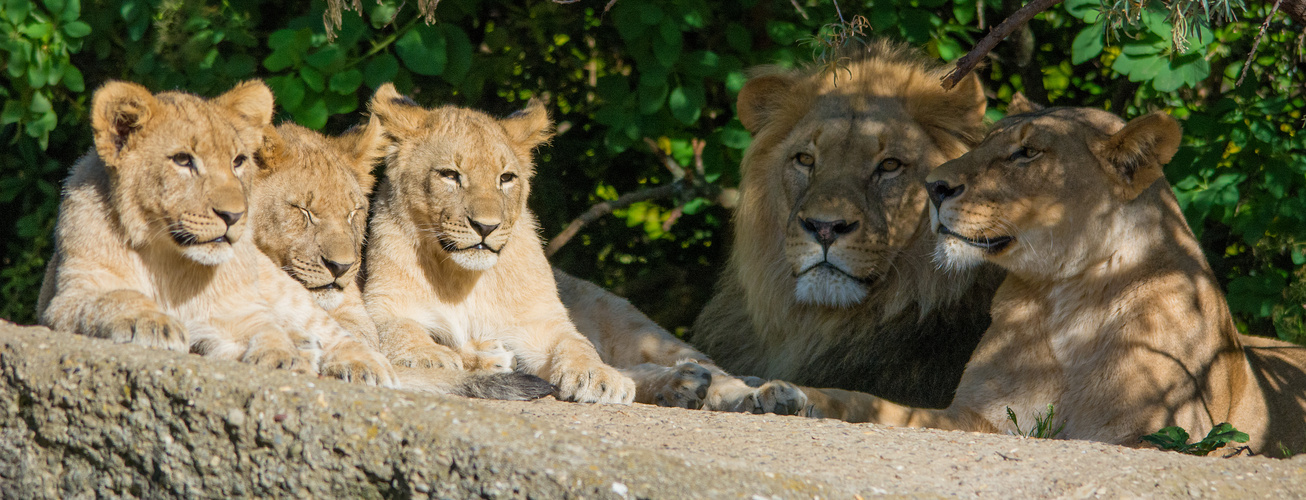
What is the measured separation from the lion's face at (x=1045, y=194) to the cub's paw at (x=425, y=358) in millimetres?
1517

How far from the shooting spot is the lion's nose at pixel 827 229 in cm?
383

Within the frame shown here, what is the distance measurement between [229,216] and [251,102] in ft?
1.95

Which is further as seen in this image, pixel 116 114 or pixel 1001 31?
pixel 1001 31

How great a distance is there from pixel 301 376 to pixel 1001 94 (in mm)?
4406

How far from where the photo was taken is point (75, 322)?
2955 millimetres

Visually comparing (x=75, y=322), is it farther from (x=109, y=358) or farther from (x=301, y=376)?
(x=301, y=376)

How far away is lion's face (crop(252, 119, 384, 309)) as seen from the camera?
3654 millimetres

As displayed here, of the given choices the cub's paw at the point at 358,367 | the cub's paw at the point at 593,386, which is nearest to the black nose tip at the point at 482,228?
the cub's paw at the point at 593,386

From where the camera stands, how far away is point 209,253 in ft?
10.2

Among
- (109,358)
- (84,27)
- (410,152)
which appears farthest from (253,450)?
(84,27)

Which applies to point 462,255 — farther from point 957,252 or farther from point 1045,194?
point 1045,194

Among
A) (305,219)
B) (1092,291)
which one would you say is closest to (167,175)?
(305,219)

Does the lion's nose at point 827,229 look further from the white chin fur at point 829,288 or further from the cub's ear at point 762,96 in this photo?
the cub's ear at point 762,96

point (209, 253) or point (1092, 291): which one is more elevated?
point (209, 253)
